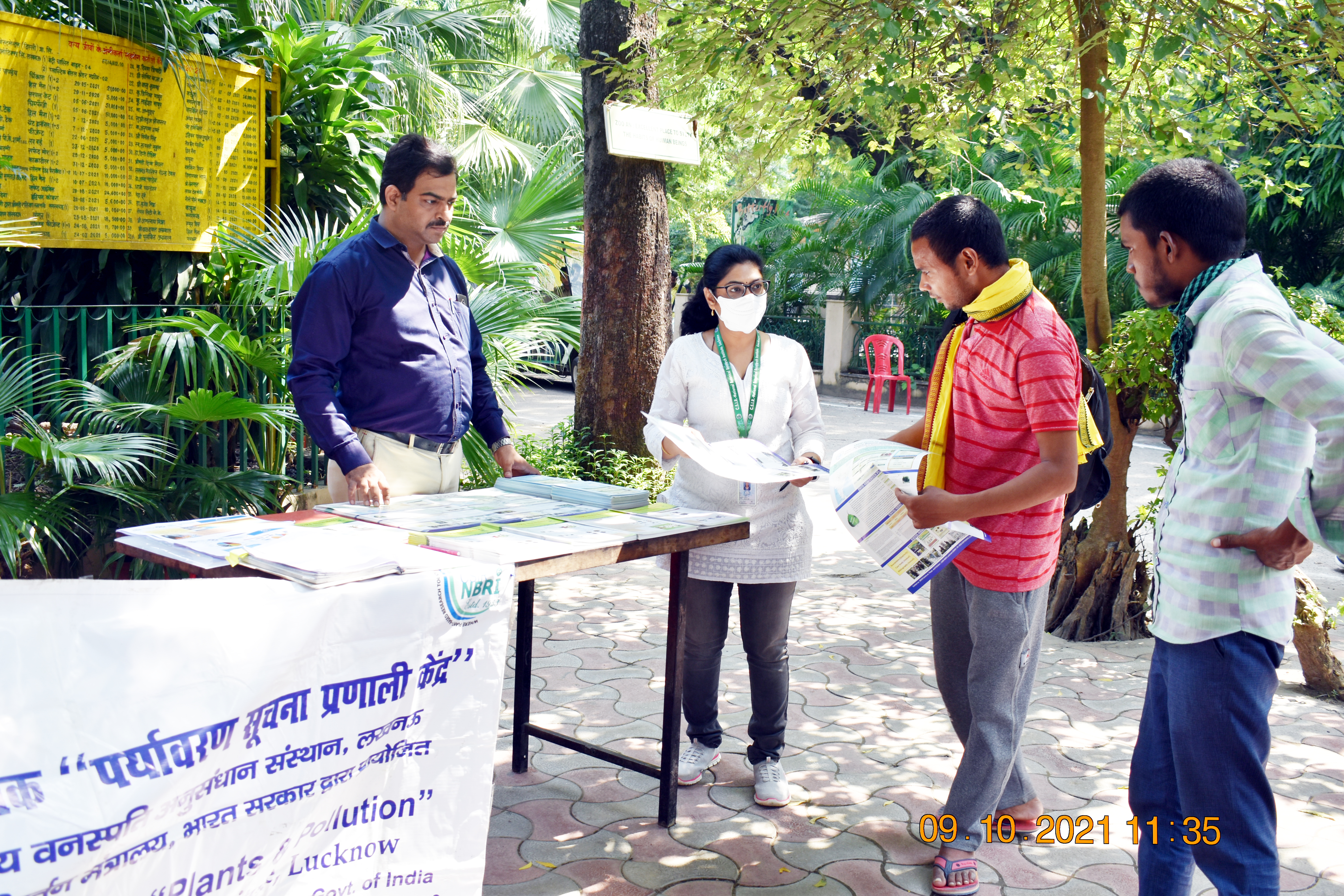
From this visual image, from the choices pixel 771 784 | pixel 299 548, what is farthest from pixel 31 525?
pixel 771 784

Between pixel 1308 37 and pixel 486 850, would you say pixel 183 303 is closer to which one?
pixel 486 850

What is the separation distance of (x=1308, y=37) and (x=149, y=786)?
4537 mm

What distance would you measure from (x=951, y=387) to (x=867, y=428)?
36.0 ft

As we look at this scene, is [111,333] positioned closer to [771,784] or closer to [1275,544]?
[771,784]

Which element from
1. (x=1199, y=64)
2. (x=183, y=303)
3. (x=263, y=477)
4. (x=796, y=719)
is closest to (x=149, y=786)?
(x=796, y=719)

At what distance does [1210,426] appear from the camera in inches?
81.0

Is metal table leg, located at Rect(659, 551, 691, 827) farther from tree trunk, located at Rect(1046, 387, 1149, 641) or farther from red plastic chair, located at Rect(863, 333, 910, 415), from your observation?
red plastic chair, located at Rect(863, 333, 910, 415)

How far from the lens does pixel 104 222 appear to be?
4.88 metres

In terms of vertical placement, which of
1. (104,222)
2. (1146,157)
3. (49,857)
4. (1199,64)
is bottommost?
(49,857)

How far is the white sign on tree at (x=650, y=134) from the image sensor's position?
6.22 meters

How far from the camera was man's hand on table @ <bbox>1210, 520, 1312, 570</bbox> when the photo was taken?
6.40 ft

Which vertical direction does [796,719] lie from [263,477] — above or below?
below

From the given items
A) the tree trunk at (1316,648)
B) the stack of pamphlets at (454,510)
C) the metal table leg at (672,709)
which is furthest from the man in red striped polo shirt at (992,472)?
the tree trunk at (1316,648)
